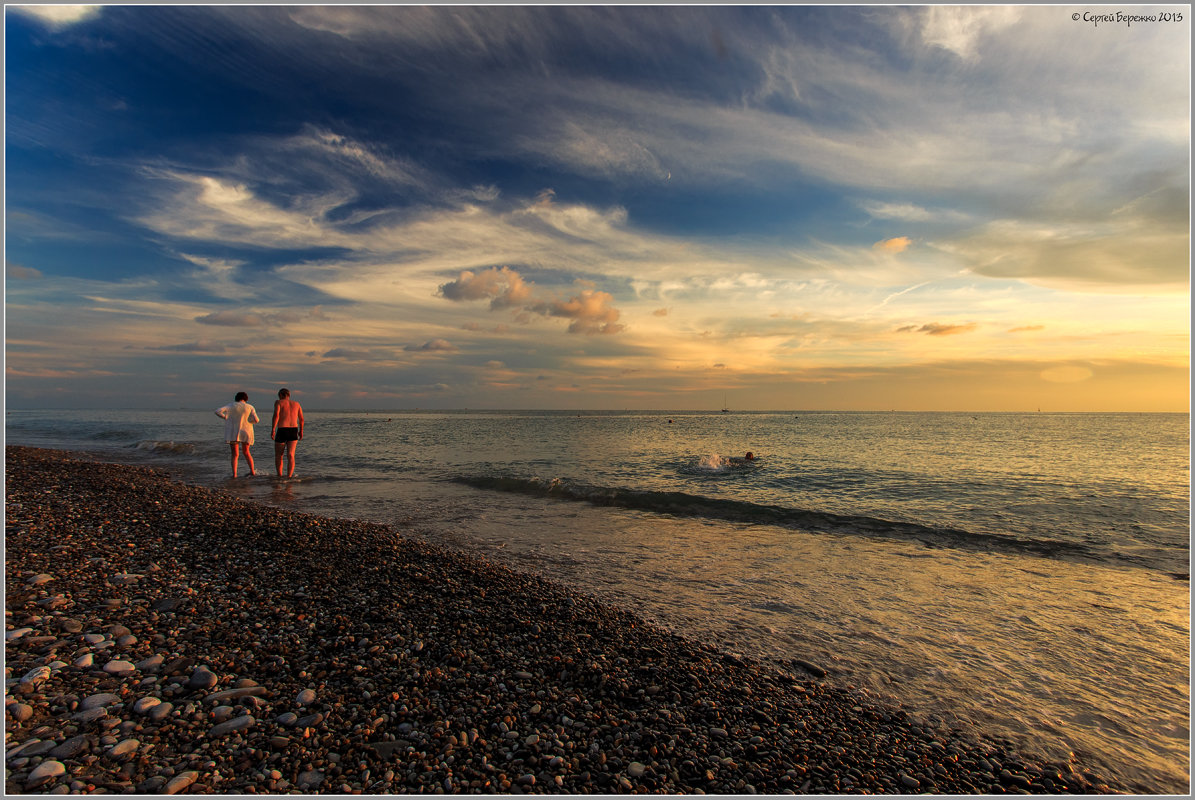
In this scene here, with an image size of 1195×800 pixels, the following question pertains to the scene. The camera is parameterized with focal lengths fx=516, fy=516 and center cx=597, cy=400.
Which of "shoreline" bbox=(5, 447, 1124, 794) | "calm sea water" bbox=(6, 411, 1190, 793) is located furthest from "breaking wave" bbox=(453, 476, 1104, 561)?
"shoreline" bbox=(5, 447, 1124, 794)

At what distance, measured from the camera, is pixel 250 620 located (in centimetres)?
596

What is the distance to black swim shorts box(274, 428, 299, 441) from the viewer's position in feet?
63.6

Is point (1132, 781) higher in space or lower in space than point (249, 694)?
lower

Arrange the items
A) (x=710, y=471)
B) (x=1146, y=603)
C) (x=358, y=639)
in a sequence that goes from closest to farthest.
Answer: (x=358, y=639), (x=1146, y=603), (x=710, y=471)

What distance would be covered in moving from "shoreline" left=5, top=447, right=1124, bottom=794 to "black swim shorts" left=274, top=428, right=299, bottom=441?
12.3 metres

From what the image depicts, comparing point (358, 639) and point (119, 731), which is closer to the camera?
point (119, 731)

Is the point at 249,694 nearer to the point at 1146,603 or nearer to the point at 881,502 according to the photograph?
the point at 1146,603

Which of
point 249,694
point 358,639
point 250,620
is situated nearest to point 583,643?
point 358,639

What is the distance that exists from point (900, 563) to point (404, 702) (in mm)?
10298

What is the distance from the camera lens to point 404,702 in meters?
4.46

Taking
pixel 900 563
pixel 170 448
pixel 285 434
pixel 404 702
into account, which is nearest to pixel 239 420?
pixel 285 434

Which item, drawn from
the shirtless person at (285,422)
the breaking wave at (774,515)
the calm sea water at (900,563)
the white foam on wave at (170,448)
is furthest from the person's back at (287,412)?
the white foam on wave at (170,448)

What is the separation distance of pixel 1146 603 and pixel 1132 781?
6.28m

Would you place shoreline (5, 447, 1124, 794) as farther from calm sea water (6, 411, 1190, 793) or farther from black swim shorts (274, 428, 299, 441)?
black swim shorts (274, 428, 299, 441)
